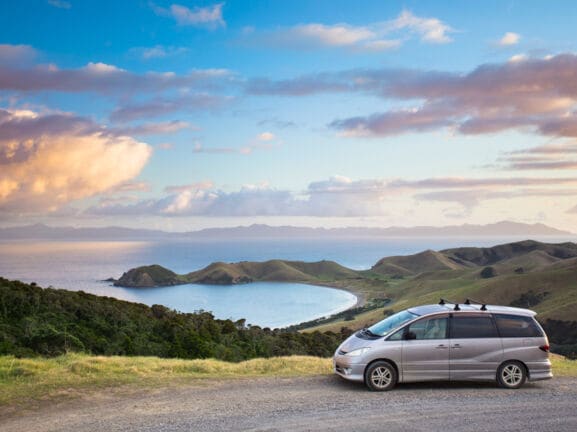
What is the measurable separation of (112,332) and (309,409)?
1096 inches

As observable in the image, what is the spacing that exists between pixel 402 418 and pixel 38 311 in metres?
32.8

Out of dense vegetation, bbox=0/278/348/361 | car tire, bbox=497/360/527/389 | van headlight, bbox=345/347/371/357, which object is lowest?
dense vegetation, bbox=0/278/348/361

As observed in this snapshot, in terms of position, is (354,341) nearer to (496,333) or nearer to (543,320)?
(496,333)

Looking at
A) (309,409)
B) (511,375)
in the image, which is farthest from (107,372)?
(511,375)

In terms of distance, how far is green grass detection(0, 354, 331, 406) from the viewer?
1317cm

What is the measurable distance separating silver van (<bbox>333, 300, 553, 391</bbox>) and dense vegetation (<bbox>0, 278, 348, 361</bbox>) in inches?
671

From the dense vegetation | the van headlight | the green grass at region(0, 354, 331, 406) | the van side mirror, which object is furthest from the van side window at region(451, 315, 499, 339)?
the dense vegetation

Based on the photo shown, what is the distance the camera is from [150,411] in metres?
11.4

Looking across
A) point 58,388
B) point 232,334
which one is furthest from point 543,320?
point 58,388

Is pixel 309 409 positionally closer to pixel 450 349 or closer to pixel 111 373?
pixel 450 349

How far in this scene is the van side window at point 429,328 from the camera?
13.4 metres

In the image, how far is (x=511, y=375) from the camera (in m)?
13.6

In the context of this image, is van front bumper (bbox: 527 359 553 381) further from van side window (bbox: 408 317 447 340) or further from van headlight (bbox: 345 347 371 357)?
van headlight (bbox: 345 347 371 357)

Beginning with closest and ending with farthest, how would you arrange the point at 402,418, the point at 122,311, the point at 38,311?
the point at 402,418
the point at 38,311
the point at 122,311
